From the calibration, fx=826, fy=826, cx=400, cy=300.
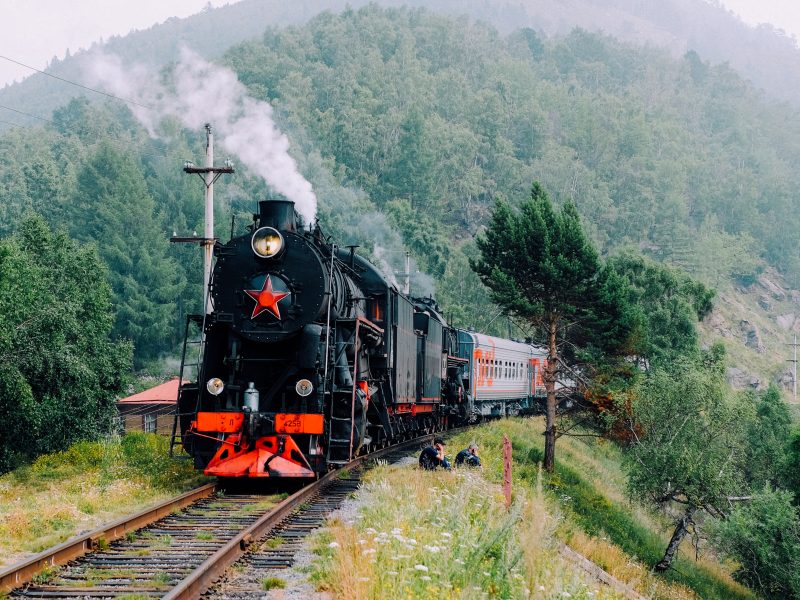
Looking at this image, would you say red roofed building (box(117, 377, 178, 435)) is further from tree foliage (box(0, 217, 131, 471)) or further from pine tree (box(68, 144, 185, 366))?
pine tree (box(68, 144, 185, 366))

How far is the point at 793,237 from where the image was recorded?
128 m

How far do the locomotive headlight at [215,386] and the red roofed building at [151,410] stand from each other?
21.7 meters

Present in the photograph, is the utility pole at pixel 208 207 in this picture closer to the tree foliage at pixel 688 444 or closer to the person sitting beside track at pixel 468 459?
the person sitting beside track at pixel 468 459

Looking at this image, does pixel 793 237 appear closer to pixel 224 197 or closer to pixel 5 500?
pixel 224 197

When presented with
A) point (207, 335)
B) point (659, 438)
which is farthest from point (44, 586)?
point (659, 438)

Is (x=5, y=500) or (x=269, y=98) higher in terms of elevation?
(x=269, y=98)

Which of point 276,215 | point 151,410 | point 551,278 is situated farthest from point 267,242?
point 151,410

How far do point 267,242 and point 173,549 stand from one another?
6.22 metres

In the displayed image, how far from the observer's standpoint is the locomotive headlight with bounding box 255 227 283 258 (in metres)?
13.5

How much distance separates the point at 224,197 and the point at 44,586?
68689mm

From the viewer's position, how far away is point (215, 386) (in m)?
13.1

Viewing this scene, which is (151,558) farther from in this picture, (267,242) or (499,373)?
(499,373)

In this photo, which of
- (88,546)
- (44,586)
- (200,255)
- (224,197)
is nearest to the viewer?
(44,586)

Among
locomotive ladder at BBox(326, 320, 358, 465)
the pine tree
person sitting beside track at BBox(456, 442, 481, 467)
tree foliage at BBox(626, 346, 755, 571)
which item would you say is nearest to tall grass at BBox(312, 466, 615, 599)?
locomotive ladder at BBox(326, 320, 358, 465)
